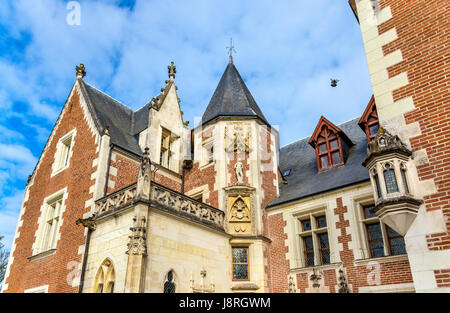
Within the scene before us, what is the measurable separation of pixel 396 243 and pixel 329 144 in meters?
4.70

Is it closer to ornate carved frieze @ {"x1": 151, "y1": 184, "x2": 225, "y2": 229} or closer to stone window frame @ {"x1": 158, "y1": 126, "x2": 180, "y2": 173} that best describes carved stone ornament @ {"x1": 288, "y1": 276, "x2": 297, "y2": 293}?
ornate carved frieze @ {"x1": 151, "y1": 184, "x2": 225, "y2": 229}

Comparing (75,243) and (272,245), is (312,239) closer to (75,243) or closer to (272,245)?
(272,245)

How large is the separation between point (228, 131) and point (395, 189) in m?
8.59

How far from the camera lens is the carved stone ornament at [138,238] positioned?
27.3 feet

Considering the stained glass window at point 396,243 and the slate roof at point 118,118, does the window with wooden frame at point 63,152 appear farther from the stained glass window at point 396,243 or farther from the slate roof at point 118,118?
the stained glass window at point 396,243

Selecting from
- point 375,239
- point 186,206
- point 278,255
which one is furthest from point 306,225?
point 186,206

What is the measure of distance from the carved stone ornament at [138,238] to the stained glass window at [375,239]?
20.1 ft

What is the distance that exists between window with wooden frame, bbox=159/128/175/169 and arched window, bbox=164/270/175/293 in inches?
234

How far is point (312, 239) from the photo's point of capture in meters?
11.3

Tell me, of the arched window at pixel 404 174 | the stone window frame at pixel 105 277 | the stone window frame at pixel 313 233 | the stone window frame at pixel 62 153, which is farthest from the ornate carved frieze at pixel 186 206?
the arched window at pixel 404 174

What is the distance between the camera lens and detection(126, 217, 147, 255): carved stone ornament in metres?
8.31

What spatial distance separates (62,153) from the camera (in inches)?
564

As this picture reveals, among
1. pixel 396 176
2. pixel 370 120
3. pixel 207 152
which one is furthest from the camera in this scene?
pixel 207 152

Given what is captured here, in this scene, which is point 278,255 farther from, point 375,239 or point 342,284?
point 375,239
